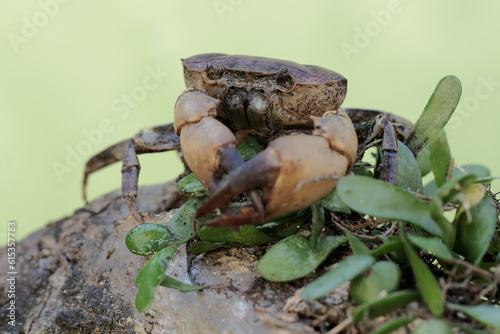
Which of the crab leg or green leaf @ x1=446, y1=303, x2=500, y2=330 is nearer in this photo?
green leaf @ x1=446, y1=303, x2=500, y2=330

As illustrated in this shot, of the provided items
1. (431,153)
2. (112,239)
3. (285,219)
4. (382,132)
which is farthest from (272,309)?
(112,239)

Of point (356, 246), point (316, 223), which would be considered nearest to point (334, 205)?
point (316, 223)

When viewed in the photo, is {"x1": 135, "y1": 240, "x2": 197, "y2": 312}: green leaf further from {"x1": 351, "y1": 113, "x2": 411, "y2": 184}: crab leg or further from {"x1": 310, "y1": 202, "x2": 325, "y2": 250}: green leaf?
{"x1": 351, "y1": 113, "x2": 411, "y2": 184}: crab leg

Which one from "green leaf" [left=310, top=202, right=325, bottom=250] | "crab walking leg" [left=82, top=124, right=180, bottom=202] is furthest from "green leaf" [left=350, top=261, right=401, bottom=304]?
"crab walking leg" [left=82, top=124, right=180, bottom=202]

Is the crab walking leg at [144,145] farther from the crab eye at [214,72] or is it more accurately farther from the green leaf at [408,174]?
the green leaf at [408,174]

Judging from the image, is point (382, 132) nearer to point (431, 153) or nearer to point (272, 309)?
point (431, 153)

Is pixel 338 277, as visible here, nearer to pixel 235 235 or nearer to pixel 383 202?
pixel 383 202
